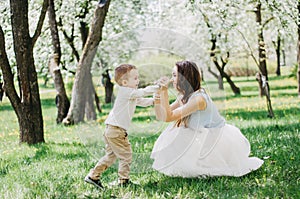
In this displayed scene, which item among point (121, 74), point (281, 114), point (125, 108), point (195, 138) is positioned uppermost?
point (121, 74)

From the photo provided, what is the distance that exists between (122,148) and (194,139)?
0.76 meters

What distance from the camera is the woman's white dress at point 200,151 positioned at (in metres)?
4.84

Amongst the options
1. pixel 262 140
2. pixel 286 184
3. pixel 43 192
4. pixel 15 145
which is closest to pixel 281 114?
pixel 262 140

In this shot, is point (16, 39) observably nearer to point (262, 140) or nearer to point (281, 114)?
point (262, 140)

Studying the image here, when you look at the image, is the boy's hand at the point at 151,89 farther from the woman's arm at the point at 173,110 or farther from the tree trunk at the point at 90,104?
the tree trunk at the point at 90,104

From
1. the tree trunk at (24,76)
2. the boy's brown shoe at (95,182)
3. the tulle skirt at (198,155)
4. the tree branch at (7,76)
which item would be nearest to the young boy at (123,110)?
the boy's brown shoe at (95,182)

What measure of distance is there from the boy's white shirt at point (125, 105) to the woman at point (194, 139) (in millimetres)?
367

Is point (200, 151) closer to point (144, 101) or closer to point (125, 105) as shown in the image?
point (144, 101)

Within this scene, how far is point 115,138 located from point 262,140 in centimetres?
285

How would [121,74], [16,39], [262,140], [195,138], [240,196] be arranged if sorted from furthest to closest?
[16,39], [262,140], [195,138], [121,74], [240,196]

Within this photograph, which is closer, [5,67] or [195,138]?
[195,138]

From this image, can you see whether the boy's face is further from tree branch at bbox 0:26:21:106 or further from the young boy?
tree branch at bbox 0:26:21:106

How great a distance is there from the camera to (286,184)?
4445 millimetres

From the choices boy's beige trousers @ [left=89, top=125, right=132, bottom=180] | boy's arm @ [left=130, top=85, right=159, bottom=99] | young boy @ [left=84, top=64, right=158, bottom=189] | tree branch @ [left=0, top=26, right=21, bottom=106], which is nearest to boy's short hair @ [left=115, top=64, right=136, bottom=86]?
young boy @ [left=84, top=64, right=158, bottom=189]
